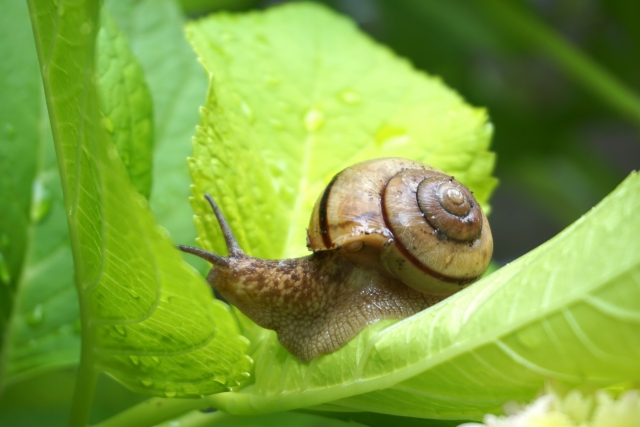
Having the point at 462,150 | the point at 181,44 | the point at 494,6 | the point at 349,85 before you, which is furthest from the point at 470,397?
the point at 494,6

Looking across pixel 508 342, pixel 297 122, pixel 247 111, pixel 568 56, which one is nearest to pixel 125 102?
pixel 247 111

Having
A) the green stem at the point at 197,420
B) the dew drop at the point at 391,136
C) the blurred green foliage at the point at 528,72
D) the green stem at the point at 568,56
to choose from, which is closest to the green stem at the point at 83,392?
the green stem at the point at 197,420

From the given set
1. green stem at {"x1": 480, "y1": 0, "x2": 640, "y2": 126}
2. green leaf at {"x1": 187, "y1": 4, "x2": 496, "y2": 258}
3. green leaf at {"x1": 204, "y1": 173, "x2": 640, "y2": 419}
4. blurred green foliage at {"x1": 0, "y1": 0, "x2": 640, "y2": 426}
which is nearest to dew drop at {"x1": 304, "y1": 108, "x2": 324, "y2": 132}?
green leaf at {"x1": 187, "y1": 4, "x2": 496, "y2": 258}

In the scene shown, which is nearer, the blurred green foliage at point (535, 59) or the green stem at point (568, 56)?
the green stem at point (568, 56)

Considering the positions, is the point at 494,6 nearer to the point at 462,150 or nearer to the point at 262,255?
the point at 462,150

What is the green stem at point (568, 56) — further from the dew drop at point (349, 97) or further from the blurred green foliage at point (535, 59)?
the dew drop at point (349, 97)

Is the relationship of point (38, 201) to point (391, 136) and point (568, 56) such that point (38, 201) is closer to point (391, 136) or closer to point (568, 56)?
point (391, 136)
